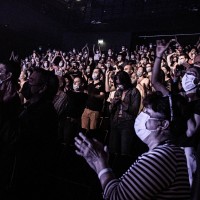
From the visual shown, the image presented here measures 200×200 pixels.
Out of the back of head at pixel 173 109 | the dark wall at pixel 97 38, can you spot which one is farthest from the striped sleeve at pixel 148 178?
the dark wall at pixel 97 38

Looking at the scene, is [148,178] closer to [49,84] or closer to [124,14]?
[49,84]

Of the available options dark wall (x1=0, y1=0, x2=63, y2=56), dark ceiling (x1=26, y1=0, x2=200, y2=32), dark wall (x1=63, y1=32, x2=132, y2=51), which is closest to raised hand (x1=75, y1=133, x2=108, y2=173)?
dark ceiling (x1=26, y1=0, x2=200, y2=32)

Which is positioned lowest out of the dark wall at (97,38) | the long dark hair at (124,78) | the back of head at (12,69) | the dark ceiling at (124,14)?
the back of head at (12,69)

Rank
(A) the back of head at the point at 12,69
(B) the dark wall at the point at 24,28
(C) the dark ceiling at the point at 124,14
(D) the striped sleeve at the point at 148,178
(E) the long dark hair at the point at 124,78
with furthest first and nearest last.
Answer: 1. (B) the dark wall at the point at 24,28
2. (C) the dark ceiling at the point at 124,14
3. (E) the long dark hair at the point at 124,78
4. (A) the back of head at the point at 12,69
5. (D) the striped sleeve at the point at 148,178

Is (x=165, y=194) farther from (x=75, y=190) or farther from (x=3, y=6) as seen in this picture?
(x=3, y=6)

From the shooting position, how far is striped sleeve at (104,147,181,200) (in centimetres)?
150

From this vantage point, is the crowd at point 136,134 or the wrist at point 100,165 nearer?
the crowd at point 136,134

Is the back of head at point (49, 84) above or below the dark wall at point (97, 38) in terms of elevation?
below

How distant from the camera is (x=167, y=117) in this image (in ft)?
5.94

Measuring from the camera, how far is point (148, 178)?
1509 mm

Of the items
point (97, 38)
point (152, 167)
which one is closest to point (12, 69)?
point (152, 167)

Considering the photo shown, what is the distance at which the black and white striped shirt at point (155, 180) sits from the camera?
1506mm

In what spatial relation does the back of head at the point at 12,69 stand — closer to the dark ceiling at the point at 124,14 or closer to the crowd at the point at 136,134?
the crowd at the point at 136,134

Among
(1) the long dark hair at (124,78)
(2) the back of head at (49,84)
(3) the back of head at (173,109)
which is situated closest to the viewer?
(3) the back of head at (173,109)
